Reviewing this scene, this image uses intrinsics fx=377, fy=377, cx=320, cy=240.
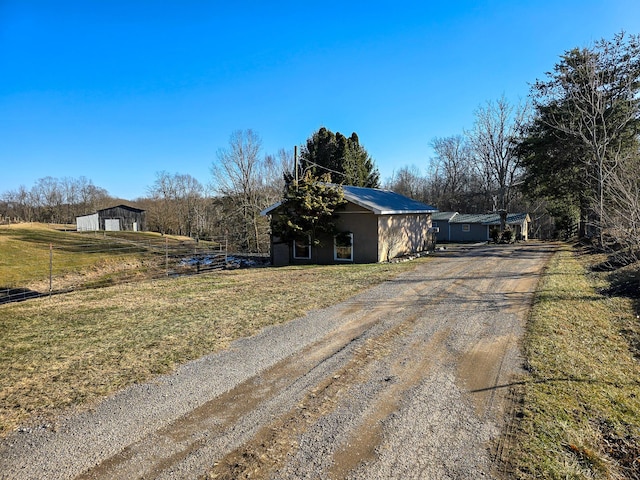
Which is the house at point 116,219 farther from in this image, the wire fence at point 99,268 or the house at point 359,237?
the house at point 359,237

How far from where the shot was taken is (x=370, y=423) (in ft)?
11.6

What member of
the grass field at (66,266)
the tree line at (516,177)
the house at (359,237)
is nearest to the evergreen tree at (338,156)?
the tree line at (516,177)

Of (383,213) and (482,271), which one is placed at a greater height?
(383,213)

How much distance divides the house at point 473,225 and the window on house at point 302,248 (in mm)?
22416

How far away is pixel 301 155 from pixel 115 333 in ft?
102

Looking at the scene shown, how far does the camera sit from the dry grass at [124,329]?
14.0 feet

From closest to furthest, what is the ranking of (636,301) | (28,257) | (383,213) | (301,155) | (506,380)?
(506,380)
(636,301)
(383,213)
(28,257)
(301,155)

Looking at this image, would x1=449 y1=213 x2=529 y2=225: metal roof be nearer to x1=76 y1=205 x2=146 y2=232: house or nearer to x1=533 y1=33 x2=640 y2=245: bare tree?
x1=533 y1=33 x2=640 y2=245: bare tree

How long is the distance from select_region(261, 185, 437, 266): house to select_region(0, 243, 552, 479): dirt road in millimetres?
10263

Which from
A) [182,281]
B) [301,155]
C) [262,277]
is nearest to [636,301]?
[262,277]

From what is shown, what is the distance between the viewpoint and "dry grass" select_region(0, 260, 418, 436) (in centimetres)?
427

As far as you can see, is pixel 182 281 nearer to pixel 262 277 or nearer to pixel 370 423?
pixel 262 277

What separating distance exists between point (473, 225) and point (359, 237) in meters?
24.1

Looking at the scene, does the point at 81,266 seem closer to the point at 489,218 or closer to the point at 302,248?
the point at 302,248
